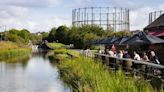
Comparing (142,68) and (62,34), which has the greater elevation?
(62,34)

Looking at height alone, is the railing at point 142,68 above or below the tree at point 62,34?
below

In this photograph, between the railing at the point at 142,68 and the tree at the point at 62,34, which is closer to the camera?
the railing at the point at 142,68

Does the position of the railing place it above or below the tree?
below

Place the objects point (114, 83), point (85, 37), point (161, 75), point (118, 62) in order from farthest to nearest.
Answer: point (85, 37), point (118, 62), point (161, 75), point (114, 83)

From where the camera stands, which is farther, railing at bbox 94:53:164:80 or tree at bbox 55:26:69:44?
tree at bbox 55:26:69:44

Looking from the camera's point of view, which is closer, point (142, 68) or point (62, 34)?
point (142, 68)

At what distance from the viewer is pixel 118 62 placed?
23.9 meters

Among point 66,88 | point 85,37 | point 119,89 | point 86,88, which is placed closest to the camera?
point 119,89

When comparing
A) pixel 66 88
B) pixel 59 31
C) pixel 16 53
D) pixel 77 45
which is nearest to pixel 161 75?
pixel 66 88

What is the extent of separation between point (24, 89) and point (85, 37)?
62713 mm

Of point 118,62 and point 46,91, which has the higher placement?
point 118,62

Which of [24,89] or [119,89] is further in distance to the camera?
[24,89]

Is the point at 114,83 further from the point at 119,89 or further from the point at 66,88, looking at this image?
the point at 66,88

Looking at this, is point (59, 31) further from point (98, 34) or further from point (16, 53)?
point (16, 53)
